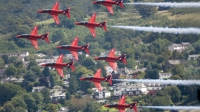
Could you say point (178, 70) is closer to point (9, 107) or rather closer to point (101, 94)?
point (101, 94)

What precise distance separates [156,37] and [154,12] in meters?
7.40

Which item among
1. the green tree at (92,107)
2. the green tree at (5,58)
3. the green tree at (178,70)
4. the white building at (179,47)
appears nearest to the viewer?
the green tree at (92,107)

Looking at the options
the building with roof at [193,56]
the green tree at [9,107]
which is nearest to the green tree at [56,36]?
the building with roof at [193,56]

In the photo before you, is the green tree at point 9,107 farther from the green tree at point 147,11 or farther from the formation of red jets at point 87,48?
the green tree at point 147,11

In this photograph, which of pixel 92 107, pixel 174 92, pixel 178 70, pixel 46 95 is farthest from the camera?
pixel 46 95

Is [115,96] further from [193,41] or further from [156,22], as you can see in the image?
[156,22]

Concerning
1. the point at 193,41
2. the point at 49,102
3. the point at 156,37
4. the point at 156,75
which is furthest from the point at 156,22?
the point at 49,102

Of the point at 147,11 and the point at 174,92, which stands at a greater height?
the point at 147,11

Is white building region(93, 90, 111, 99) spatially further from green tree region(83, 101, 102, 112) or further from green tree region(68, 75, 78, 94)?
green tree region(83, 101, 102, 112)

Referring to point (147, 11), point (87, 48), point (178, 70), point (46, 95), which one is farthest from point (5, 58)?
point (87, 48)

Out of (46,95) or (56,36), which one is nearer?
(46,95)

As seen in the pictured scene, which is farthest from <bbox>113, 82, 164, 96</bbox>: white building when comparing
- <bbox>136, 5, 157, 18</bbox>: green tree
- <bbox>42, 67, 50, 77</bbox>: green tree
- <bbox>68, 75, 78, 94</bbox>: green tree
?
<bbox>136, 5, 157, 18</bbox>: green tree

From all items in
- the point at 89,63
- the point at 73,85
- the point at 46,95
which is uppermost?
the point at 89,63

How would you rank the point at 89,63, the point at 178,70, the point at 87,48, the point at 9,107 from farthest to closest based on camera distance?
the point at 89,63 < the point at 178,70 < the point at 9,107 < the point at 87,48
